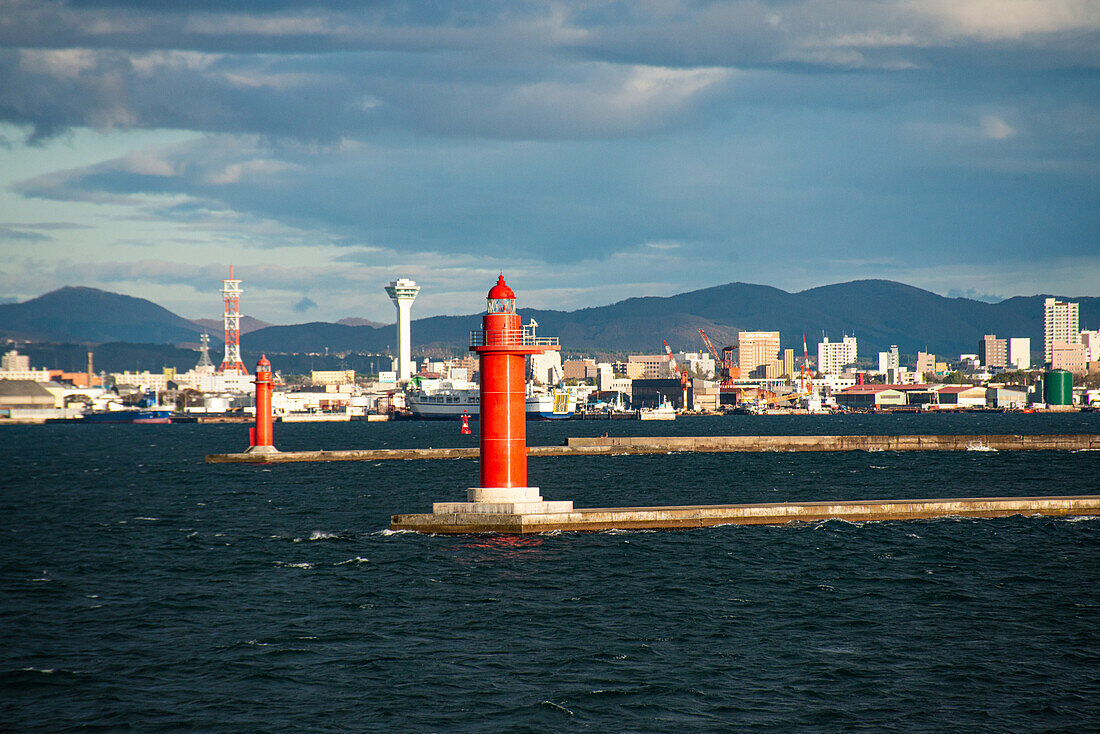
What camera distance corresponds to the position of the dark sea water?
17656mm

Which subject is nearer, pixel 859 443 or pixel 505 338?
pixel 505 338

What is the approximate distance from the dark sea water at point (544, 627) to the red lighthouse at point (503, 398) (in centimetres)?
194

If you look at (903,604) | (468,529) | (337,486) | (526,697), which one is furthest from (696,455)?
(526,697)

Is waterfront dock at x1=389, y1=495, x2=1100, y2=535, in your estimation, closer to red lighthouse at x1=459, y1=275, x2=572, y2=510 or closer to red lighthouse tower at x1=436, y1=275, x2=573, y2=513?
red lighthouse tower at x1=436, y1=275, x2=573, y2=513

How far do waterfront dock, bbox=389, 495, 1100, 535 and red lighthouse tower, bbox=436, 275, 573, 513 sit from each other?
19.0 inches

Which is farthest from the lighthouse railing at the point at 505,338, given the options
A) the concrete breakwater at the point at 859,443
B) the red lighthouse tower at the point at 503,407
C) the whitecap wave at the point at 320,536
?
the concrete breakwater at the point at 859,443

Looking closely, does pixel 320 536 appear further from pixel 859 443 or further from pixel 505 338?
pixel 859 443

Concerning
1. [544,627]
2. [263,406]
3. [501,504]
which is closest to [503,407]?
[501,504]

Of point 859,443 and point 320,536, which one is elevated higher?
point 320,536

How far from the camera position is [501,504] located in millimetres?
34281

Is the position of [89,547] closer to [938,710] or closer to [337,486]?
[337,486]

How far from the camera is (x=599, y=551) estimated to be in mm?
32125

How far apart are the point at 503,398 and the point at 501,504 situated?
11.4 feet

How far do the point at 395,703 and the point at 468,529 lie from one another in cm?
1677
